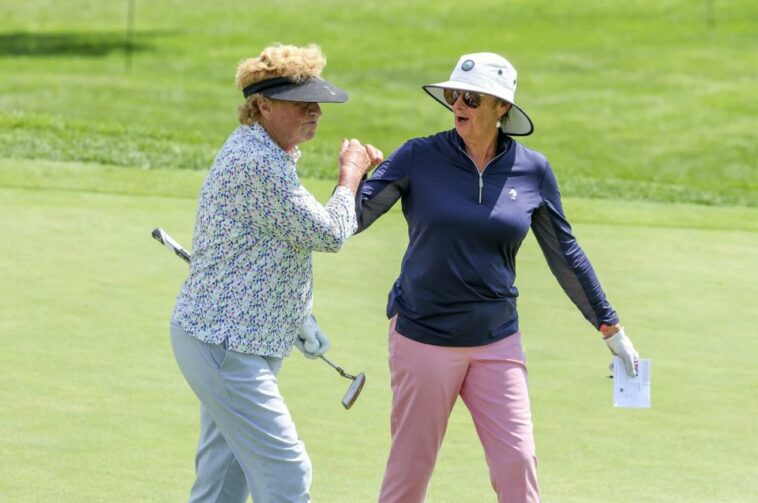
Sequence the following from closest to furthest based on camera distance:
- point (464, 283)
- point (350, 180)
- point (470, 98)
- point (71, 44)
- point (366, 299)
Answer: point (350, 180)
point (464, 283)
point (470, 98)
point (366, 299)
point (71, 44)

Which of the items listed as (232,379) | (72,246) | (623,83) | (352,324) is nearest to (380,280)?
(352,324)

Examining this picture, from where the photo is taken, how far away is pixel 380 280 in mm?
9773

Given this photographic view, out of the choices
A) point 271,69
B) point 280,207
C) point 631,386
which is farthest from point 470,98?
point 631,386

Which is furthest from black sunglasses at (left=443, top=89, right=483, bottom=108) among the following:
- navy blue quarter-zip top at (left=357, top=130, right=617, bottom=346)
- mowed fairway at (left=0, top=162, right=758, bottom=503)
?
mowed fairway at (left=0, top=162, right=758, bottom=503)

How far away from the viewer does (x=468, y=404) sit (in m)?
5.56

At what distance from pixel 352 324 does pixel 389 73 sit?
17.2 metres

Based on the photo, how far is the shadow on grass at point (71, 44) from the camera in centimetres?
2805

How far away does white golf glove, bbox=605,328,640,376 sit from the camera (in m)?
5.67

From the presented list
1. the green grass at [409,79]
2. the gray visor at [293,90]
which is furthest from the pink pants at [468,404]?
the green grass at [409,79]

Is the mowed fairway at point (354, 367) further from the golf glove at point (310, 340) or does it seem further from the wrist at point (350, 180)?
the wrist at point (350, 180)

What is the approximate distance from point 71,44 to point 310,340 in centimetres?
2460

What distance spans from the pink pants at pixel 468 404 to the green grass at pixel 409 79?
29.3 ft

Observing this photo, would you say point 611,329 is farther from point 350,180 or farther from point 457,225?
point 350,180

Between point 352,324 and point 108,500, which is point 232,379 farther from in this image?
point 352,324
